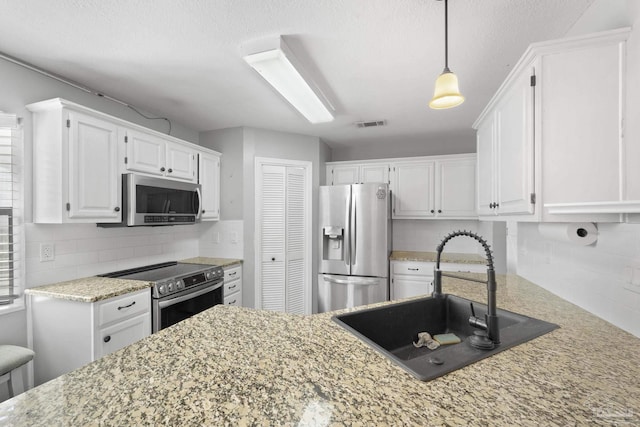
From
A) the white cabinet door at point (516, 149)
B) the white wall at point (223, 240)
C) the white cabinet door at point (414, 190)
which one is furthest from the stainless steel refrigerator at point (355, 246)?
the white cabinet door at point (516, 149)

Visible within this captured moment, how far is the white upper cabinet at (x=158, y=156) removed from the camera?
236 cm

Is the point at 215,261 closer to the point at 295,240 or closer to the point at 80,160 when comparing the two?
the point at 295,240

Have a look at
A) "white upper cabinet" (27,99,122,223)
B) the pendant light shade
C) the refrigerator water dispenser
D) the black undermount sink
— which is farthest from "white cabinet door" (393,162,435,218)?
"white upper cabinet" (27,99,122,223)

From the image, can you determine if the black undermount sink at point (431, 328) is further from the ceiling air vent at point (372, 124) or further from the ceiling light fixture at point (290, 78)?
the ceiling air vent at point (372, 124)

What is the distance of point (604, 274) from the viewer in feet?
4.25

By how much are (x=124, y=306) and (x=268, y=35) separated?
6.65 ft

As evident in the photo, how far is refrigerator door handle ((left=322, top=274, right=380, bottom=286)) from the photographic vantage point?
3287 mm

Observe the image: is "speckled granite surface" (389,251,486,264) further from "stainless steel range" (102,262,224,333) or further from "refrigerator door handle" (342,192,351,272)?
"stainless steel range" (102,262,224,333)

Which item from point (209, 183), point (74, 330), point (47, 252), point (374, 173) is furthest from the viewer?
point (374, 173)

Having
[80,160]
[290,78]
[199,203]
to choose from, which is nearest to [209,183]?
[199,203]

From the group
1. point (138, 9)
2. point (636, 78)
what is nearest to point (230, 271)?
point (138, 9)

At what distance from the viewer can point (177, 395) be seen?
2.22ft

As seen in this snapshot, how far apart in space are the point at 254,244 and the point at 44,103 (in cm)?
213

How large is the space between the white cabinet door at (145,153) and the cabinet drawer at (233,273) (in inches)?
47.3
